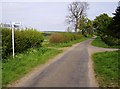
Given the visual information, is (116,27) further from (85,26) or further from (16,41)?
(85,26)

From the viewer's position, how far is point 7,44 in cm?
1886

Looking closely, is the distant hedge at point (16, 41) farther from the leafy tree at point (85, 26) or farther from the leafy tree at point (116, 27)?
the leafy tree at point (85, 26)

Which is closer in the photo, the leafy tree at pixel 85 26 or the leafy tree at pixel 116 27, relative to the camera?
the leafy tree at pixel 116 27

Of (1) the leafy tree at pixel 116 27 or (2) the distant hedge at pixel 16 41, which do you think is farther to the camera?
(1) the leafy tree at pixel 116 27

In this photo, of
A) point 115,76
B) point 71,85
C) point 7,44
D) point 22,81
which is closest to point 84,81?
point 71,85

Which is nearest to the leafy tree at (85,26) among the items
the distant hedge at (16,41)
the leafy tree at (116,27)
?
the leafy tree at (116,27)

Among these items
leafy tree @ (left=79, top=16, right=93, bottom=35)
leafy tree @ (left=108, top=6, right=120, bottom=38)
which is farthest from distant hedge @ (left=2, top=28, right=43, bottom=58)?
leafy tree @ (left=79, top=16, right=93, bottom=35)

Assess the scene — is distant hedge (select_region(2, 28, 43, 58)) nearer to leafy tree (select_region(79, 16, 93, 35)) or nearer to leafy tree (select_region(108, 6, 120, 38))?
leafy tree (select_region(108, 6, 120, 38))

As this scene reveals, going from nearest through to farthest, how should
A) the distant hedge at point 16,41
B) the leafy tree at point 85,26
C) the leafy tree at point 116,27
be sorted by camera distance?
the distant hedge at point 16,41 → the leafy tree at point 116,27 → the leafy tree at point 85,26

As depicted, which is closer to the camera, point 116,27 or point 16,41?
point 16,41

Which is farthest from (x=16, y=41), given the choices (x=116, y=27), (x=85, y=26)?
(x=85, y=26)

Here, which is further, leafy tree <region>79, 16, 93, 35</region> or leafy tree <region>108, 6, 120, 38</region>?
leafy tree <region>79, 16, 93, 35</region>

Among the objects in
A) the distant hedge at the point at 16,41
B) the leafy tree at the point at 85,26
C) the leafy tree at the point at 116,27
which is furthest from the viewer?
the leafy tree at the point at 85,26

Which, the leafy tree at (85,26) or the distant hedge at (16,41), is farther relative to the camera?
the leafy tree at (85,26)
